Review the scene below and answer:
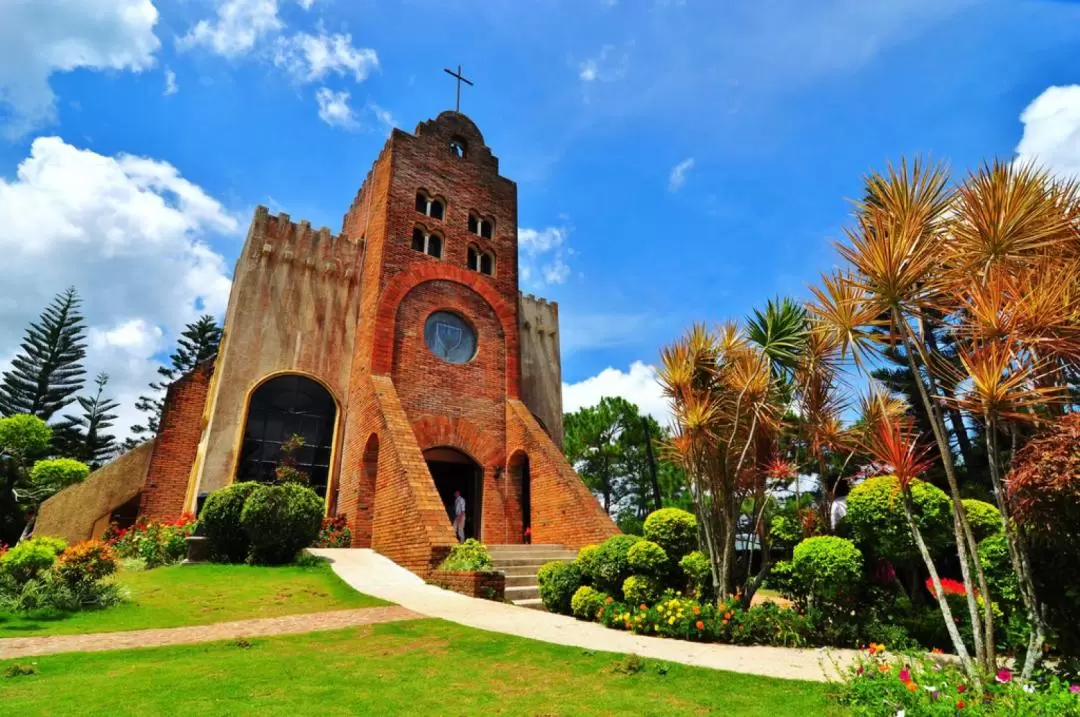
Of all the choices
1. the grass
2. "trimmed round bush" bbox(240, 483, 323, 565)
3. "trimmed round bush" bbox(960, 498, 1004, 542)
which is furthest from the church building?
"trimmed round bush" bbox(960, 498, 1004, 542)

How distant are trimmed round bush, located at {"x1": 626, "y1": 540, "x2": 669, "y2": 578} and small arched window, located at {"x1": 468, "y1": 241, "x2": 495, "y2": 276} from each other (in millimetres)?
11269

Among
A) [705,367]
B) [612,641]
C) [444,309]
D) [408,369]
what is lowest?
[612,641]

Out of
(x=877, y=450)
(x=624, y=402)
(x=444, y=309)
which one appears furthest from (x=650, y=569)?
(x=624, y=402)

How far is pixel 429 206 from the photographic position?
1717 cm

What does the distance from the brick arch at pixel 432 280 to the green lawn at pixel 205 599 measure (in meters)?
5.66

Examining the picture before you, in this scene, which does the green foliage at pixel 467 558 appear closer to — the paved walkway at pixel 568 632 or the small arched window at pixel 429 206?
the paved walkway at pixel 568 632

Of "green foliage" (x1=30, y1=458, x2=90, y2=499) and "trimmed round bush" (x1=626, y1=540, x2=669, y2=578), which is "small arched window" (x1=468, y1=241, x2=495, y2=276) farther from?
"green foliage" (x1=30, y1=458, x2=90, y2=499)

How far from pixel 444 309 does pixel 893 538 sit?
1232cm

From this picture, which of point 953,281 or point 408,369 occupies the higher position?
point 408,369

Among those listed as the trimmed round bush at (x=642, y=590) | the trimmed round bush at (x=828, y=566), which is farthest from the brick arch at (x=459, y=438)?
the trimmed round bush at (x=828, y=566)

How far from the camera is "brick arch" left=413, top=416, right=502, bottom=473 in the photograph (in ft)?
47.3

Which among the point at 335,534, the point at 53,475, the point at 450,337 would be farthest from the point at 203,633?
the point at 53,475

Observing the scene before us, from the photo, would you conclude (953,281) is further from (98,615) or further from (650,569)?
(98,615)

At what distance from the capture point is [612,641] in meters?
6.64
